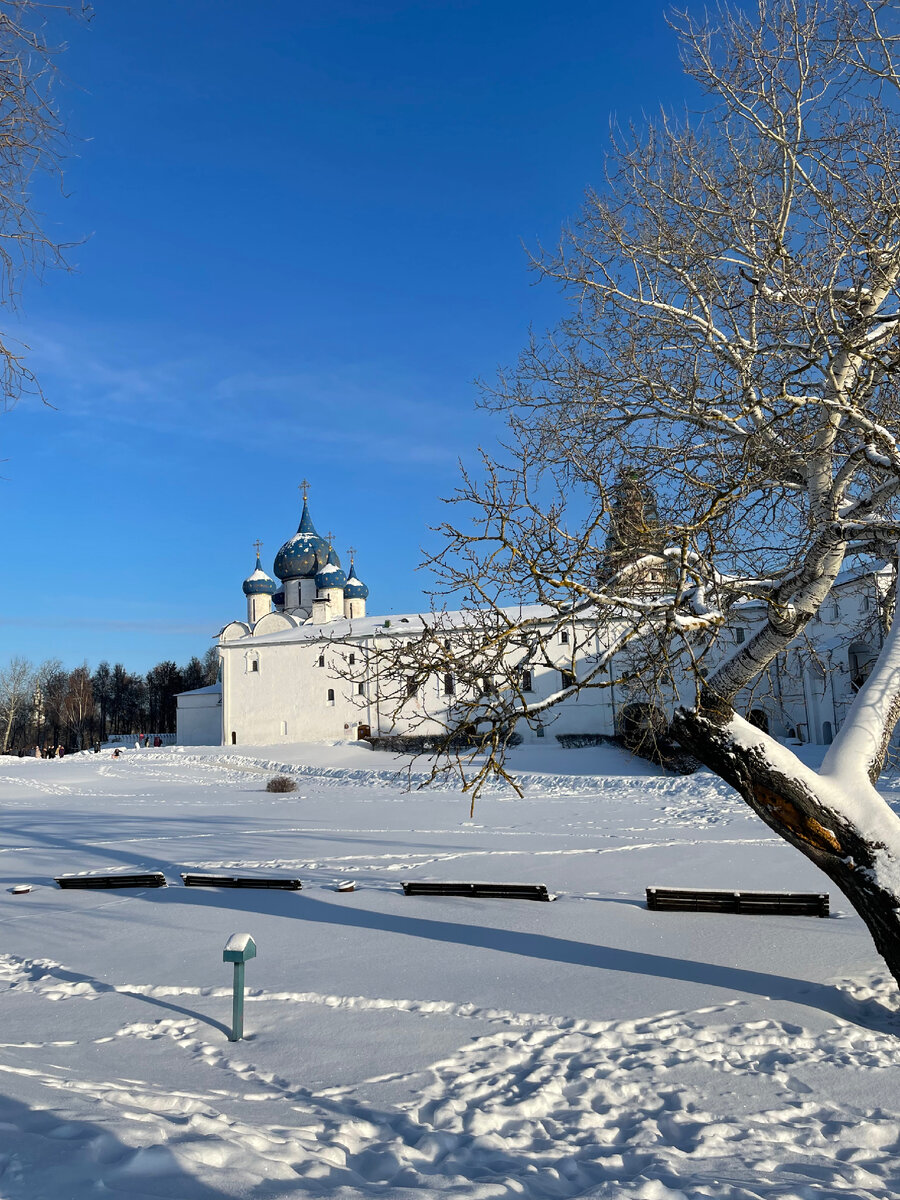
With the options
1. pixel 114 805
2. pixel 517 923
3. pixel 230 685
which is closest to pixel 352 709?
pixel 230 685

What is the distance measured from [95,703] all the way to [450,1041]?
8454 centimetres

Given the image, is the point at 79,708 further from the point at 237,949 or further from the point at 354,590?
the point at 237,949

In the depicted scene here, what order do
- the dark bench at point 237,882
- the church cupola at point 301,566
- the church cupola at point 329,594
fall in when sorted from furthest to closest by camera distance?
the church cupola at point 301,566 → the church cupola at point 329,594 → the dark bench at point 237,882

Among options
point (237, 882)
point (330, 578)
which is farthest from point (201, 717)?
point (237, 882)

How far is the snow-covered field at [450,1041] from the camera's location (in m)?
4.12

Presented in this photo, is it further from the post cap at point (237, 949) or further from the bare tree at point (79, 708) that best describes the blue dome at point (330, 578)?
the post cap at point (237, 949)

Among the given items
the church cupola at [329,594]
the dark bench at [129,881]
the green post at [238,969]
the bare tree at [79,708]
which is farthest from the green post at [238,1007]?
the bare tree at [79,708]

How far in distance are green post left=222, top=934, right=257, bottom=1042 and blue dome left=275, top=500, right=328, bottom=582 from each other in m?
54.8

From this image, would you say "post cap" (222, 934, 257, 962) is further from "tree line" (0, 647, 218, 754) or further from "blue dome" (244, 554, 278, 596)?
"tree line" (0, 647, 218, 754)

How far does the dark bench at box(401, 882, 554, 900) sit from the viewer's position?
1055 centimetres

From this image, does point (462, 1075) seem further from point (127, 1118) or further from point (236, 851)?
point (236, 851)

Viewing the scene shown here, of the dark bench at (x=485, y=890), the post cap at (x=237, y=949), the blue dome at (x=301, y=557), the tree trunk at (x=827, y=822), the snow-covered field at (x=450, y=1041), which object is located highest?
the blue dome at (x=301, y=557)

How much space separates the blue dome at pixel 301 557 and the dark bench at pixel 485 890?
50.5 metres

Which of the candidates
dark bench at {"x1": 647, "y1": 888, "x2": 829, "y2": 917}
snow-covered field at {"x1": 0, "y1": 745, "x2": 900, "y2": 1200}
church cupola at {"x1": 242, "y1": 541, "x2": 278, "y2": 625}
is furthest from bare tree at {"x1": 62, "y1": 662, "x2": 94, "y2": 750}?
dark bench at {"x1": 647, "y1": 888, "x2": 829, "y2": 917}
